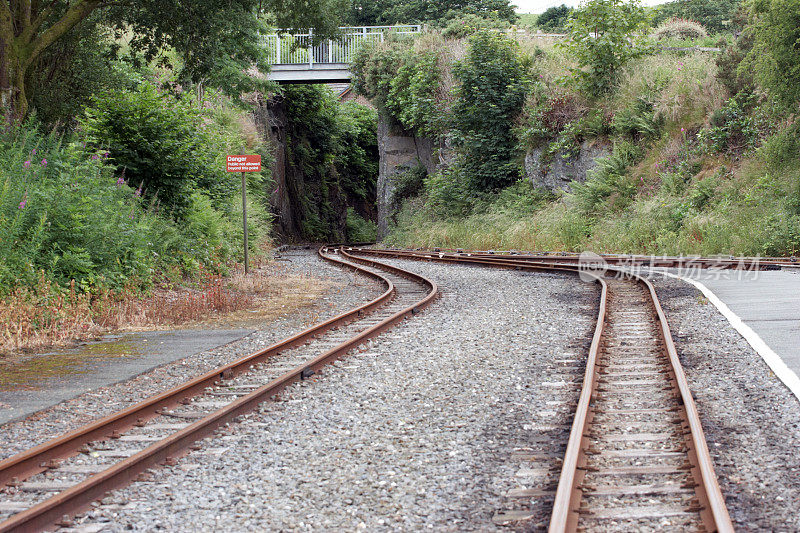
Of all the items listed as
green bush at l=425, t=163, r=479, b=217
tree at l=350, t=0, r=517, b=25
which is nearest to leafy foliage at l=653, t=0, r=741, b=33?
tree at l=350, t=0, r=517, b=25

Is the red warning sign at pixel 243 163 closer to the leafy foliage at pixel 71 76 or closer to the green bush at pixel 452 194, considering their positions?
the leafy foliage at pixel 71 76

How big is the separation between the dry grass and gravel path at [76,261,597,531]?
372cm

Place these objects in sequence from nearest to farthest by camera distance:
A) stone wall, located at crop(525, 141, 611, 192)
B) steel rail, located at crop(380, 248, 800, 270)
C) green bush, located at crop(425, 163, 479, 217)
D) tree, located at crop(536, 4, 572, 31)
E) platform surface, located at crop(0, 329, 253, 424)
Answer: platform surface, located at crop(0, 329, 253, 424), steel rail, located at crop(380, 248, 800, 270), stone wall, located at crop(525, 141, 611, 192), green bush, located at crop(425, 163, 479, 217), tree, located at crop(536, 4, 572, 31)

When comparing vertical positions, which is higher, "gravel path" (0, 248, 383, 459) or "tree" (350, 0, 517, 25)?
"tree" (350, 0, 517, 25)

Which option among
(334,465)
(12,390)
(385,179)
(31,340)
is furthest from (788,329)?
(385,179)

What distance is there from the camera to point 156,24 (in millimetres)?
14906

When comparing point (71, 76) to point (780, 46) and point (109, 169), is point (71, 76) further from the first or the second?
point (780, 46)

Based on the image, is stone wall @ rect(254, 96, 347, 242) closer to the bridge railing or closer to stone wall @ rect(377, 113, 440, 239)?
the bridge railing

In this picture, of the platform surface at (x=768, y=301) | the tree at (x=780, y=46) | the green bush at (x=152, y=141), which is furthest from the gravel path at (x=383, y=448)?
the tree at (x=780, y=46)

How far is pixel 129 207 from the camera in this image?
13.7 metres

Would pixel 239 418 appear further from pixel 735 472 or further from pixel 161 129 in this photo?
pixel 161 129

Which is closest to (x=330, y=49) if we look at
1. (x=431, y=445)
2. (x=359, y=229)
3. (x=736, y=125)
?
(x=359, y=229)

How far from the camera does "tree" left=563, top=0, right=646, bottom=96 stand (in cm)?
2730

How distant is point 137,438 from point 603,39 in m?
25.5
